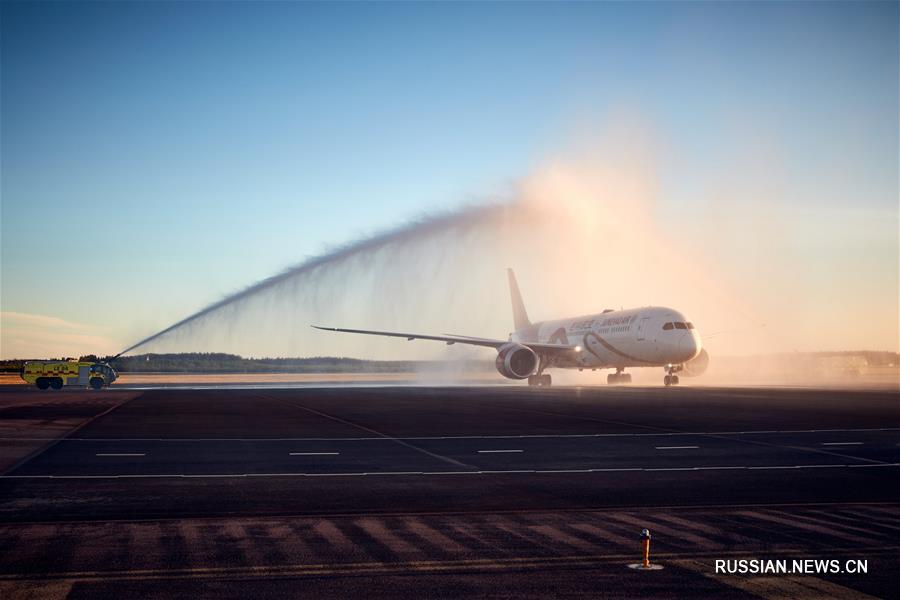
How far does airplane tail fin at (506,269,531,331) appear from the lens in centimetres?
7788

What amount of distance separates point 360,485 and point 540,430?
12062 millimetres

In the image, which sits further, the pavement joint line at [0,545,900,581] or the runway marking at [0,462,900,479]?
the runway marking at [0,462,900,479]

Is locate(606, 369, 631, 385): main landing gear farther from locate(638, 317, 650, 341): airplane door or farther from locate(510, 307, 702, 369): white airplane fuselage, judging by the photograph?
locate(638, 317, 650, 341): airplane door

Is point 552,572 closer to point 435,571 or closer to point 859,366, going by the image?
point 435,571

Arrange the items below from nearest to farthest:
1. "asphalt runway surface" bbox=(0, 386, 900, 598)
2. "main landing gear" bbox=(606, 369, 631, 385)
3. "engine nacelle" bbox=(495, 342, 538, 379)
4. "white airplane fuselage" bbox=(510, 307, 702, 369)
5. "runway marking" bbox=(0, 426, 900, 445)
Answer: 1. "asphalt runway surface" bbox=(0, 386, 900, 598)
2. "runway marking" bbox=(0, 426, 900, 445)
3. "white airplane fuselage" bbox=(510, 307, 702, 369)
4. "engine nacelle" bbox=(495, 342, 538, 379)
5. "main landing gear" bbox=(606, 369, 631, 385)

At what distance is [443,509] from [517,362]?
4623cm

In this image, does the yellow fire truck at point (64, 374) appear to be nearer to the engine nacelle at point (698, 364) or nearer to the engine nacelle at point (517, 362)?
the engine nacelle at point (517, 362)

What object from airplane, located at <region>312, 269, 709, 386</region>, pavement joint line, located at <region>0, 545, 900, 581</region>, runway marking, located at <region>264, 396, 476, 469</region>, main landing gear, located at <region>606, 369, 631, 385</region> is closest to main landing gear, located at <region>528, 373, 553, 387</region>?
airplane, located at <region>312, 269, 709, 386</region>

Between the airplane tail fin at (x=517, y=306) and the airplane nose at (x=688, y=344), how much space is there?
25.2 metres

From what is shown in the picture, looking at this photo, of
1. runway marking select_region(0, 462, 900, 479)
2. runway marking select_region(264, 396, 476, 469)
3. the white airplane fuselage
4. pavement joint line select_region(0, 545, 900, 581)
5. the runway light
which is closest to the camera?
pavement joint line select_region(0, 545, 900, 581)

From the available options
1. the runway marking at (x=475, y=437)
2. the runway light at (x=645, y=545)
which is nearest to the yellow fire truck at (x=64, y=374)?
the runway marking at (x=475, y=437)

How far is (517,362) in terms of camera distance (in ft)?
192

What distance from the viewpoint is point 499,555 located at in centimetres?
952

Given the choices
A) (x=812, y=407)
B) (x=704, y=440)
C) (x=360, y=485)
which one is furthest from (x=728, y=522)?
(x=812, y=407)
